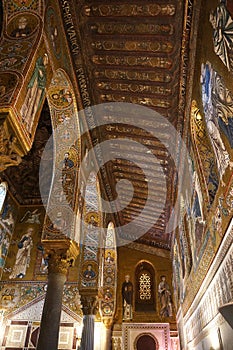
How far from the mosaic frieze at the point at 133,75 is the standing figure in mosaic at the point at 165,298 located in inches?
388

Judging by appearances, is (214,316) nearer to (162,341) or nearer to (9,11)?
(9,11)

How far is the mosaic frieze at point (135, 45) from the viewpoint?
19.8 ft

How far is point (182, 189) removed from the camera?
795 cm

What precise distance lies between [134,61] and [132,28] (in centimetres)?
73

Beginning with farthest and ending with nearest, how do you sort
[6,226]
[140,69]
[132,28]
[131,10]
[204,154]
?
[6,226]
[140,69]
[132,28]
[131,10]
[204,154]

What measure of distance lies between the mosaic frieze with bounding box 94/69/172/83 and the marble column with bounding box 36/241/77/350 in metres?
4.06

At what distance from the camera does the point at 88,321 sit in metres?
8.34

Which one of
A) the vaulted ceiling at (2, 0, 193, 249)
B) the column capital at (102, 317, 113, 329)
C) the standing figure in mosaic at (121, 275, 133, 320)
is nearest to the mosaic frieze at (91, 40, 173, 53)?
the vaulted ceiling at (2, 0, 193, 249)

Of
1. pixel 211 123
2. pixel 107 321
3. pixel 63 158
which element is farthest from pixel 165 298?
pixel 211 123

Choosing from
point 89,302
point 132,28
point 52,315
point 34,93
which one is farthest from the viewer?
point 89,302

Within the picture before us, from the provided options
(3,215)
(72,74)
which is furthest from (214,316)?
(3,215)

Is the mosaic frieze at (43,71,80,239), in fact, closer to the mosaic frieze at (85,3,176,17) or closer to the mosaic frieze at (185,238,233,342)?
the mosaic frieze at (85,3,176,17)

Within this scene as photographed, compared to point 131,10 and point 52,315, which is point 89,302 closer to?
point 52,315

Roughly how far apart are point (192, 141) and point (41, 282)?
9278 millimetres
